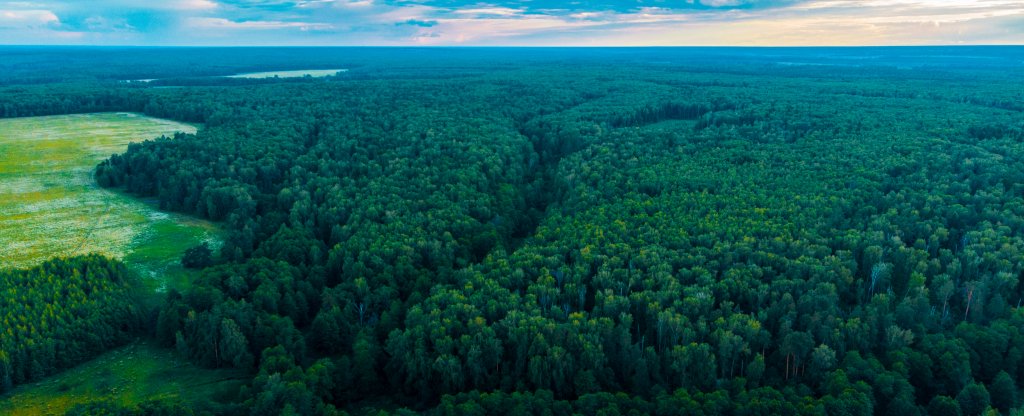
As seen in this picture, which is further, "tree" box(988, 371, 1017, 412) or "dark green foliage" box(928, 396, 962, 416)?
"tree" box(988, 371, 1017, 412)

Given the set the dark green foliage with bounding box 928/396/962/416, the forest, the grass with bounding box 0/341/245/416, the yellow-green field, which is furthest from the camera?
the yellow-green field

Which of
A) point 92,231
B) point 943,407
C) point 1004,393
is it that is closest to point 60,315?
point 92,231

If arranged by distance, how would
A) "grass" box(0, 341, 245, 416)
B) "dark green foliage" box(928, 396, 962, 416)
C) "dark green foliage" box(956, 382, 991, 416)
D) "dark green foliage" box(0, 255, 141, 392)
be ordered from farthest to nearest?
"dark green foliage" box(0, 255, 141, 392) < "grass" box(0, 341, 245, 416) < "dark green foliage" box(956, 382, 991, 416) < "dark green foliage" box(928, 396, 962, 416)

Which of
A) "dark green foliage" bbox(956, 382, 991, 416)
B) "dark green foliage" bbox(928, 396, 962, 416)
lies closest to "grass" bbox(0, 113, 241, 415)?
"dark green foliage" bbox(928, 396, 962, 416)

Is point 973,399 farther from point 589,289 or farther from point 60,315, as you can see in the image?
point 60,315

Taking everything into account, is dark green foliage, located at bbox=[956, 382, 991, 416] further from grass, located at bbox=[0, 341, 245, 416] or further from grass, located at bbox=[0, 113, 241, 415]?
grass, located at bbox=[0, 113, 241, 415]

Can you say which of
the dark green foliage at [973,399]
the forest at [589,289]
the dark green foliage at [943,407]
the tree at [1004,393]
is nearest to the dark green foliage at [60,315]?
the forest at [589,289]

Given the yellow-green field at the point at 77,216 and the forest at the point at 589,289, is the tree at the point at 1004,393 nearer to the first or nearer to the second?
the forest at the point at 589,289
